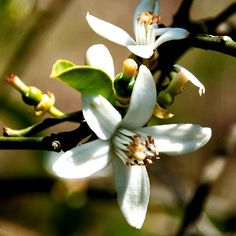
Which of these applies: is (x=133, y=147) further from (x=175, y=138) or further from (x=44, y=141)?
(x=44, y=141)

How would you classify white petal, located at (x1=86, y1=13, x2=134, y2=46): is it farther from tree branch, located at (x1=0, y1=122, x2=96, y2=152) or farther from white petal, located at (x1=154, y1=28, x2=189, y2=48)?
tree branch, located at (x1=0, y1=122, x2=96, y2=152)

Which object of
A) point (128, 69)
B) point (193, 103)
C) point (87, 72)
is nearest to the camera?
point (87, 72)

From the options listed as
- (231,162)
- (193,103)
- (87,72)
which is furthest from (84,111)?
(231,162)

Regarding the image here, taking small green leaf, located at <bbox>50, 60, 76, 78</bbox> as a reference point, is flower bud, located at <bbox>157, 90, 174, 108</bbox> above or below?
below

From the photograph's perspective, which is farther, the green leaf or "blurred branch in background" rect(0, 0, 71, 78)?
"blurred branch in background" rect(0, 0, 71, 78)

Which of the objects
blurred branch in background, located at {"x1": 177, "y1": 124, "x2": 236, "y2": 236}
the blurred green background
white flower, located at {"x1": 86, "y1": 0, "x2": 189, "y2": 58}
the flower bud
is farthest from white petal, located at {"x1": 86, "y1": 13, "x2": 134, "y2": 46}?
blurred branch in background, located at {"x1": 177, "y1": 124, "x2": 236, "y2": 236}

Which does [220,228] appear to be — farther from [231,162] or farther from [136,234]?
[231,162]

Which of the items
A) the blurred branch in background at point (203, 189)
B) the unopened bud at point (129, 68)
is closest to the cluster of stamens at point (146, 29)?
the unopened bud at point (129, 68)
